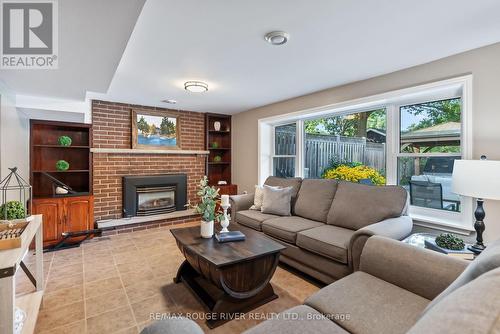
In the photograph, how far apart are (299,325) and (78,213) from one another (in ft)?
12.2

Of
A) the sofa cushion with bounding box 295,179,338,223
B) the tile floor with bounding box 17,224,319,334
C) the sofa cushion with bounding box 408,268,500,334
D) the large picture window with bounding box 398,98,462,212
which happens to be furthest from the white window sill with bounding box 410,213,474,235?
the sofa cushion with bounding box 408,268,500,334

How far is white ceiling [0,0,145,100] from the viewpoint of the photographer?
4.78 feet

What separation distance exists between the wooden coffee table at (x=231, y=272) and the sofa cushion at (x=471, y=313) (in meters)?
1.39

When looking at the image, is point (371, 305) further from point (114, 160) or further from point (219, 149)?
point (219, 149)

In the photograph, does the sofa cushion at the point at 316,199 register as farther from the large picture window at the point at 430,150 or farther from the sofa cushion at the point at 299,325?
the sofa cushion at the point at 299,325

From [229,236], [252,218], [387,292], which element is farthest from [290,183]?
[387,292]

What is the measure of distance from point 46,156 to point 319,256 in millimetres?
4176

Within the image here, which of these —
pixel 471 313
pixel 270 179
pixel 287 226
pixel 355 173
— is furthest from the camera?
pixel 270 179

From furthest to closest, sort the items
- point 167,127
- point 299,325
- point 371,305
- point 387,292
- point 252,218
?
point 167,127 < point 252,218 < point 387,292 < point 371,305 < point 299,325

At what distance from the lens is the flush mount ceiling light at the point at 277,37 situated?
1949 millimetres

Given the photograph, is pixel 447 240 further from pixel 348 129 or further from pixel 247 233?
pixel 348 129

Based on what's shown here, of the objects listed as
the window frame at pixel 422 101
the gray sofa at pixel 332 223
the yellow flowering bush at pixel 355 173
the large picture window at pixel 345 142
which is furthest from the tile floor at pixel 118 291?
the large picture window at pixel 345 142

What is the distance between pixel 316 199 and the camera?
3.20 meters

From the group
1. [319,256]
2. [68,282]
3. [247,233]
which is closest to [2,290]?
[68,282]
